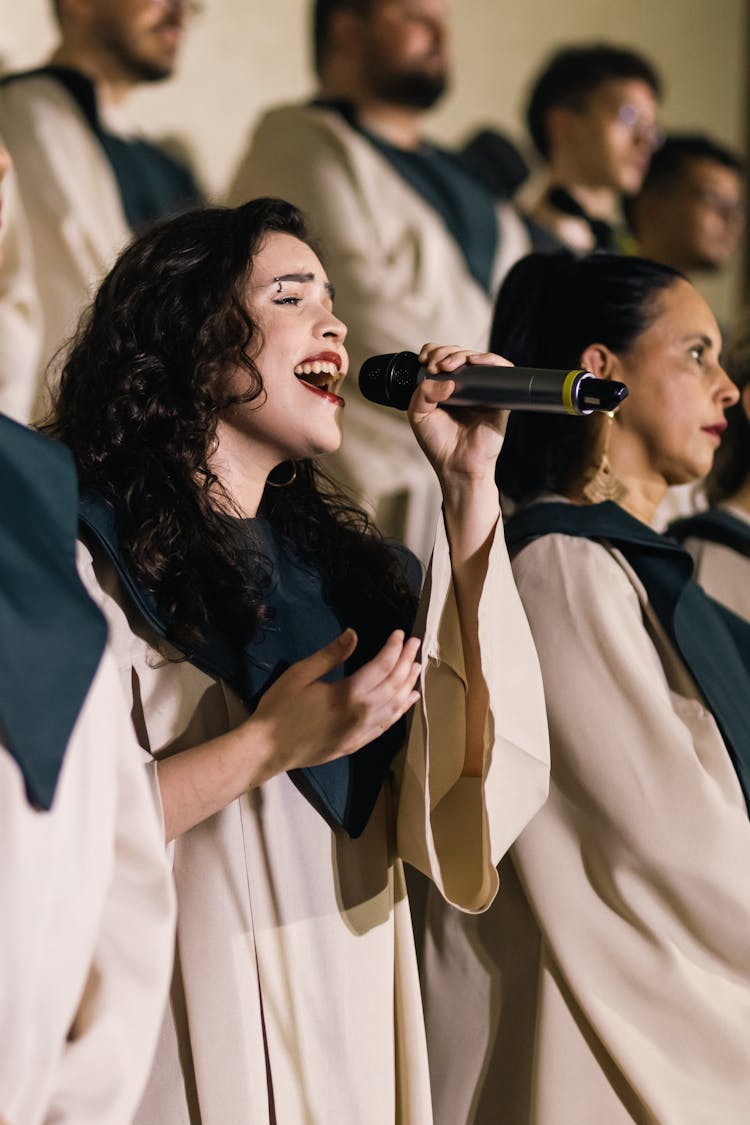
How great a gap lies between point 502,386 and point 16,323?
1.58 m

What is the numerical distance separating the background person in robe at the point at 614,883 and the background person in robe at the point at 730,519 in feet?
1.07

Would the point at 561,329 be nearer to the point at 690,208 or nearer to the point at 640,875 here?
the point at 640,875

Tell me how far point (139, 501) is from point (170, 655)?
18cm

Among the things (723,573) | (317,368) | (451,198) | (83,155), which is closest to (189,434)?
(317,368)

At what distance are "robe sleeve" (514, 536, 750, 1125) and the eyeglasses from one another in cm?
285

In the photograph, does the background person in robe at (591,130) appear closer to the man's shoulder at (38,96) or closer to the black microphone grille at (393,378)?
the man's shoulder at (38,96)

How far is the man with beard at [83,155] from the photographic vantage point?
3.13 m

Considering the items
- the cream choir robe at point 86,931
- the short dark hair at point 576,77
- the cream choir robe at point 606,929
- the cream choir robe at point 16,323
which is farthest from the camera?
the short dark hair at point 576,77

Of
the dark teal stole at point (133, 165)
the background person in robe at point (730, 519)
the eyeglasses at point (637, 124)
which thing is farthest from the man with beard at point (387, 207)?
the background person in robe at point (730, 519)

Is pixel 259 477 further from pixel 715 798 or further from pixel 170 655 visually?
pixel 715 798

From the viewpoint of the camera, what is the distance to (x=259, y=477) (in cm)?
183

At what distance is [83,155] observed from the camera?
330 centimetres

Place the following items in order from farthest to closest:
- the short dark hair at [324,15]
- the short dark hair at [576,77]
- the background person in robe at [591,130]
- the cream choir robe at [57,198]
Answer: the short dark hair at [576,77], the background person in robe at [591,130], the short dark hair at [324,15], the cream choir robe at [57,198]

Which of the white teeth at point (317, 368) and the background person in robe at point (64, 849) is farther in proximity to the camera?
the white teeth at point (317, 368)
